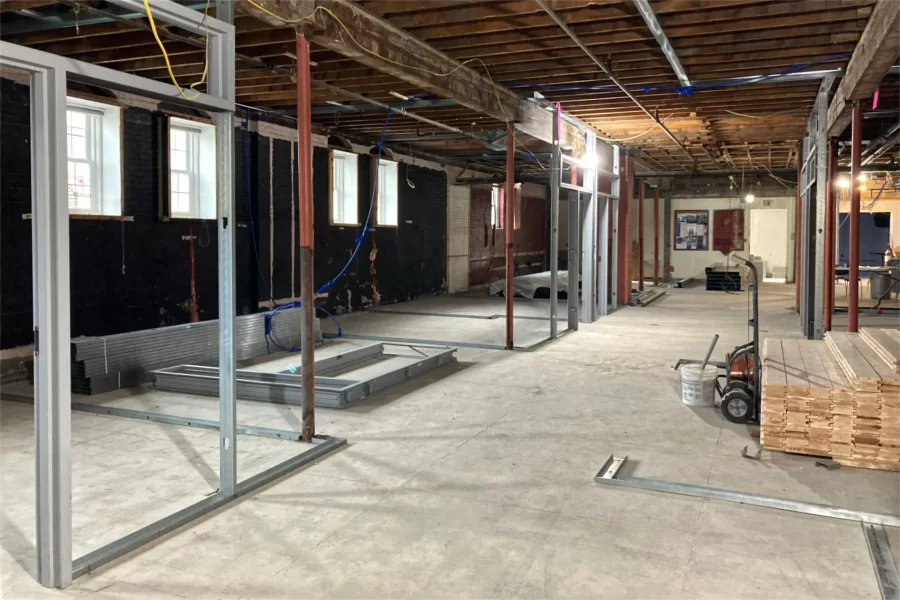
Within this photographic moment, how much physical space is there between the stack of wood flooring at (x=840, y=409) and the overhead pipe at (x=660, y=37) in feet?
8.69

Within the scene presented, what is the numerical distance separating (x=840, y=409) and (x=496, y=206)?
14085mm

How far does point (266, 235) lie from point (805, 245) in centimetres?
743

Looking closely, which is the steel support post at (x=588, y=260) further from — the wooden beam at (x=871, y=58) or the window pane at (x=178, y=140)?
the window pane at (x=178, y=140)

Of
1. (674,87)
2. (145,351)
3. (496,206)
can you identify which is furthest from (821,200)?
(496,206)

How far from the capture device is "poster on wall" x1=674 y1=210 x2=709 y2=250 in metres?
20.7

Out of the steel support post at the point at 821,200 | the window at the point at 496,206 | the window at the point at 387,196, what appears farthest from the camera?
the window at the point at 496,206

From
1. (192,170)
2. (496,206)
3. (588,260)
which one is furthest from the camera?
(496,206)

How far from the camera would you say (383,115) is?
33.1 feet

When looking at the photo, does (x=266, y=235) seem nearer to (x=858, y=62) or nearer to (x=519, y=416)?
(x=519, y=416)

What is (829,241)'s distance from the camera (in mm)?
7645

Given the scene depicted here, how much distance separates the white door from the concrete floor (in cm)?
1762

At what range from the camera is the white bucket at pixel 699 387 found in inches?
219

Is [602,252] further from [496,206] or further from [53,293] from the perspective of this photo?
[53,293]

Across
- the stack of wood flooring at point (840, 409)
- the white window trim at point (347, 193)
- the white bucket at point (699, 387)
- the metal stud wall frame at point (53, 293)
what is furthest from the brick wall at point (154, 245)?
the stack of wood flooring at point (840, 409)
